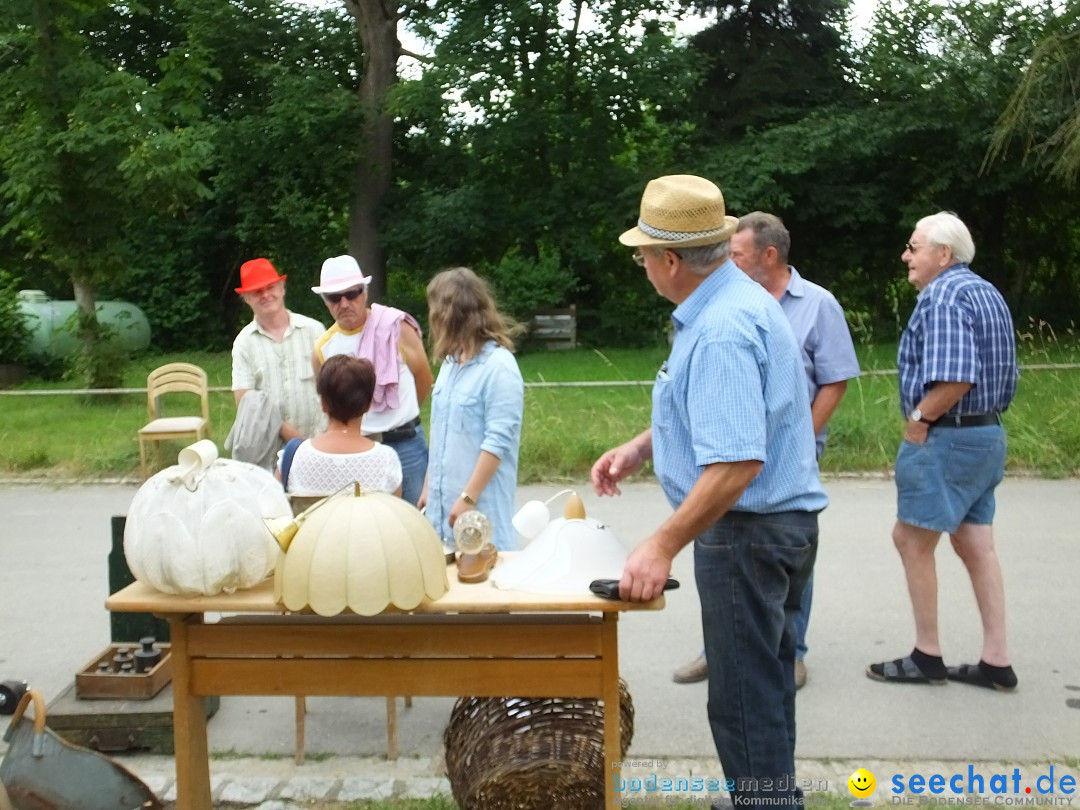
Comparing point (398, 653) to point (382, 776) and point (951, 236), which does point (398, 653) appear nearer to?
point (382, 776)

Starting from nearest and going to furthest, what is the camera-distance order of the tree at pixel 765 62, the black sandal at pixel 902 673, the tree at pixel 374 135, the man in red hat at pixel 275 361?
the black sandal at pixel 902 673 → the man in red hat at pixel 275 361 → the tree at pixel 374 135 → the tree at pixel 765 62

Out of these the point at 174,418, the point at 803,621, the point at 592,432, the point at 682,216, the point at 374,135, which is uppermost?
the point at 374,135

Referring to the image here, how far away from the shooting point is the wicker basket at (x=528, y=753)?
Result: 343 centimetres

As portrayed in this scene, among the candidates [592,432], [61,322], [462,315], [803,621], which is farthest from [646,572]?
[61,322]

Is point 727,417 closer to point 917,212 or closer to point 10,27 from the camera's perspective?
point 10,27

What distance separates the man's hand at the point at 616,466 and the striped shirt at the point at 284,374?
2.16 meters

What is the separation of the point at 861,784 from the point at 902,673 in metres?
A: 1.10

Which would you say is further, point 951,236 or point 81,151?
point 81,151

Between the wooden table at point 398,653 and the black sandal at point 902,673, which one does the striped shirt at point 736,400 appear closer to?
the wooden table at point 398,653

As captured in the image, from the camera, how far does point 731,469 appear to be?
112 inches

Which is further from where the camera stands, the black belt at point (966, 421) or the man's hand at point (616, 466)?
the black belt at point (966, 421)

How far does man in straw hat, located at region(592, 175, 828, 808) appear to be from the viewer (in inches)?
113

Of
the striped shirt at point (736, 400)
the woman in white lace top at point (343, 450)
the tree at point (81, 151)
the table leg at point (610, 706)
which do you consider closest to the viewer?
the striped shirt at point (736, 400)

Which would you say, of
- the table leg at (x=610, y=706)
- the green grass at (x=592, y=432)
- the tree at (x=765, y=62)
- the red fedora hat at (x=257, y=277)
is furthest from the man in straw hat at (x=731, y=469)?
the tree at (x=765, y=62)
